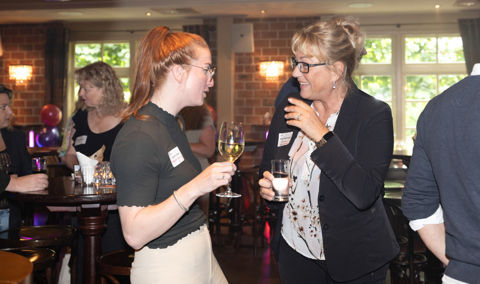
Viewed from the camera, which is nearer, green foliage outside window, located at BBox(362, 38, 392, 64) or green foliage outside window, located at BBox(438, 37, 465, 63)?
green foliage outside window, located at BBox(438, 37, 465, 63)

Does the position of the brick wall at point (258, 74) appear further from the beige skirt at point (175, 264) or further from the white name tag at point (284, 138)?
the beige skirt at point (175, 264)

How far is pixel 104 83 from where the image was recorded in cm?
330

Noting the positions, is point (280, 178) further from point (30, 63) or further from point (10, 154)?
point (30, 63)

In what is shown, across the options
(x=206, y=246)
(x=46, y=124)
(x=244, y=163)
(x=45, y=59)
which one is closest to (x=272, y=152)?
(x=206, y=246)

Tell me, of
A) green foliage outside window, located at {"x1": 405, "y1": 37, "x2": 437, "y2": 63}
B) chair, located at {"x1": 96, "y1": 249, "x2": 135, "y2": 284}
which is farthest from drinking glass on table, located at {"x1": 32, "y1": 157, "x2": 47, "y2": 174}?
green foliage outside window, located at {"x1": 405, "y1": 37, "x2": 437, "y2": 63}

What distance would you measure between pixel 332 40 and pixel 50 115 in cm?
777

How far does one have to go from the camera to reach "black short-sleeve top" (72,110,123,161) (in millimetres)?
3197

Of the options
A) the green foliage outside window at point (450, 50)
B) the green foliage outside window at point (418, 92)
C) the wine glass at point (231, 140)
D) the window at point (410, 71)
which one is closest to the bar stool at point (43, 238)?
the wine glass at point (231, 140)

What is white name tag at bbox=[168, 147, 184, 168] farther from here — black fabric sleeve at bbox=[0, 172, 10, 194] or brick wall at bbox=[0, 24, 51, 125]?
brick wall at bbox=[0, 24, 51, 125]

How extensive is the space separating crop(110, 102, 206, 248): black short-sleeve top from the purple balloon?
734 cm

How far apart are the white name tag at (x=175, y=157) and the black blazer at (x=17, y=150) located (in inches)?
79.5

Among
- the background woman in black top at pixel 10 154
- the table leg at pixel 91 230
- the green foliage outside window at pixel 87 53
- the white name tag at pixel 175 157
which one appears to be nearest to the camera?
the white name tag at pixel 175 157

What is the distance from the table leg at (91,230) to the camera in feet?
8.52

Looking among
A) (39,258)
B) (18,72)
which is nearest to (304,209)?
(39,258)
